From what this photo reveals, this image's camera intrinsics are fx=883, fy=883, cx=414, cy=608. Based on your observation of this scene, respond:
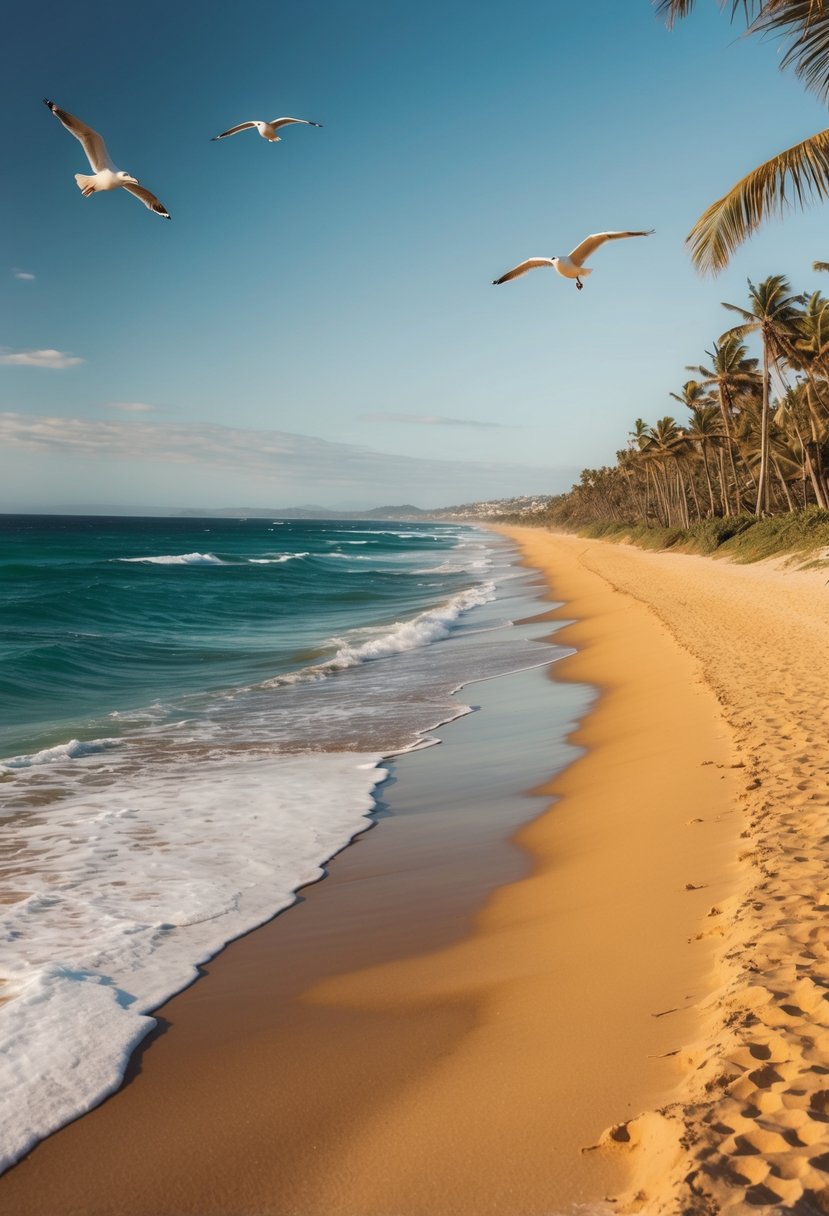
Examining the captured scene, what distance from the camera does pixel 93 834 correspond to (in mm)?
7801

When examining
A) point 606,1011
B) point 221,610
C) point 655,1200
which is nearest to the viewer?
point 655,1200

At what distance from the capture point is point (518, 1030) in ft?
13.5

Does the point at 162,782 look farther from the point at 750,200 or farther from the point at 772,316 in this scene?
the point at 772,316

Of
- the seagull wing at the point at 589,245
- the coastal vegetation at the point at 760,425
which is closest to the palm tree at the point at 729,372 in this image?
the coastal vegetation at the point at 760,425

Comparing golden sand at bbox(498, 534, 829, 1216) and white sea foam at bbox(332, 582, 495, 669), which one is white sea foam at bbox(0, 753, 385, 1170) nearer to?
golden sand at bbox(498, 534, 829, 1216)

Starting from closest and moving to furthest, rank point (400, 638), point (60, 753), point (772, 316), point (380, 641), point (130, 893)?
1. point (130, 893)
2. point (60, 753)
3. point (380, 641)
4. point (400, 638)
5. point (772, 316)

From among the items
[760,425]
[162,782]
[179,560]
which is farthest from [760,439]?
[162,782]

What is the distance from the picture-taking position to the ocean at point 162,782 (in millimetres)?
4680

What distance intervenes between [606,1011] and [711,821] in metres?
2.83

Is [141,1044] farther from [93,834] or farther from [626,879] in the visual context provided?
[93,834]

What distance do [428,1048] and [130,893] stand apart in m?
3.15

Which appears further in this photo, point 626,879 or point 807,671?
point 807,671

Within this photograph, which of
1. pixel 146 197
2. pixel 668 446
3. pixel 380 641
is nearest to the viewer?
pixel 146 197

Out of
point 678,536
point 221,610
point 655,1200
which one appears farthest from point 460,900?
point 678,536
